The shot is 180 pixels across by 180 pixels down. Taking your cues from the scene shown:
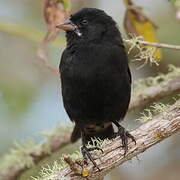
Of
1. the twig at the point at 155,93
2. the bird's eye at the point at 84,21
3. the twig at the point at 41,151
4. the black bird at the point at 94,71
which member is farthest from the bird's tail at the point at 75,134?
the bird's eye at the point at 84,21

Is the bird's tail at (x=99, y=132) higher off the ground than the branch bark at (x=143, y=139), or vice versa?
the branch bark at (x=143, y=139)

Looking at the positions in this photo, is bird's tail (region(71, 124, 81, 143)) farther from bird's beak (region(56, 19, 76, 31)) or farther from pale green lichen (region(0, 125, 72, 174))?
bird's beak (region(56, 19, 76, 31))

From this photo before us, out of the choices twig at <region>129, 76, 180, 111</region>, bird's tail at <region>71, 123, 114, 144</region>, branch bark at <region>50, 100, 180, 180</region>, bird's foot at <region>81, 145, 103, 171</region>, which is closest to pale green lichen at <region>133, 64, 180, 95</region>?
twig at <region>129, 76, 180, 111</region>

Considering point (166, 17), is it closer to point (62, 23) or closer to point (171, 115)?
point (62, 23)

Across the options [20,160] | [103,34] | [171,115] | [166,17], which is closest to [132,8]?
[103,34]

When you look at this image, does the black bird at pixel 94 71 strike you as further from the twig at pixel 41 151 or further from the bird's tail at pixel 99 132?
the twig at pixel 41 151

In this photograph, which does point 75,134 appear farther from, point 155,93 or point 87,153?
point 87,153
